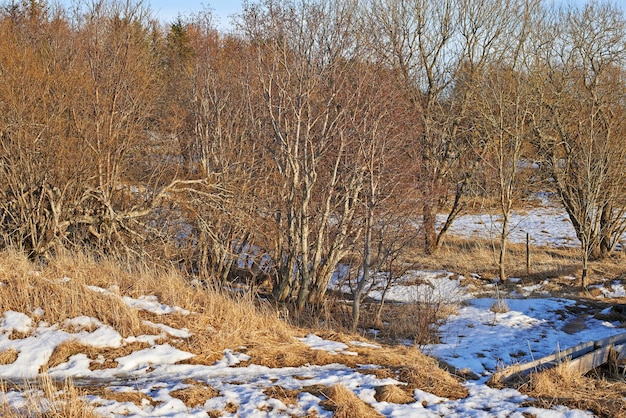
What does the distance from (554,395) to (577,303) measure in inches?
269

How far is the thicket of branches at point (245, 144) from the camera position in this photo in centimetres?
967

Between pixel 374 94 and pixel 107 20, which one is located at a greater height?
pixel 107 20

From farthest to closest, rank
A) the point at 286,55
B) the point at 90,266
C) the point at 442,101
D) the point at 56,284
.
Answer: the point at 442,101 → the point at 286,55 → the point at 90,266 → the point at 56,284

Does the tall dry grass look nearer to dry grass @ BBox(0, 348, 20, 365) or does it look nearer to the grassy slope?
the grassy slope

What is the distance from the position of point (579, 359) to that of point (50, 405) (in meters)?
5.39

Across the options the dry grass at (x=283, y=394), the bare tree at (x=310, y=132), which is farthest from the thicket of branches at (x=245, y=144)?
the dry grass at (x=283, y=394)

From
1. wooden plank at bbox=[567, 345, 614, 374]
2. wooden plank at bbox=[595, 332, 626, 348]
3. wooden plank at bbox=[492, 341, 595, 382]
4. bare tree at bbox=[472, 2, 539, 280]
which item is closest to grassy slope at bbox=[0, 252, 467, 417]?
wooden plank at bbox=[492, 341, 595, 382]

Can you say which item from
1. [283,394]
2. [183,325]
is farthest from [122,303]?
[283,394]

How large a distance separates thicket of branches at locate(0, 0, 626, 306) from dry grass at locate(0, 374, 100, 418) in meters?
5.44

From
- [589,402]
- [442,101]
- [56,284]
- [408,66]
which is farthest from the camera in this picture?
[442,101]

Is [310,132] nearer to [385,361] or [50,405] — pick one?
[385,361]

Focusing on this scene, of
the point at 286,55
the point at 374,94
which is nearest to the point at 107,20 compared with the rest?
the point at 286,55

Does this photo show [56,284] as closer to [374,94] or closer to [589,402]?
[589,402]

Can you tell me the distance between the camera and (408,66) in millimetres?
17500
